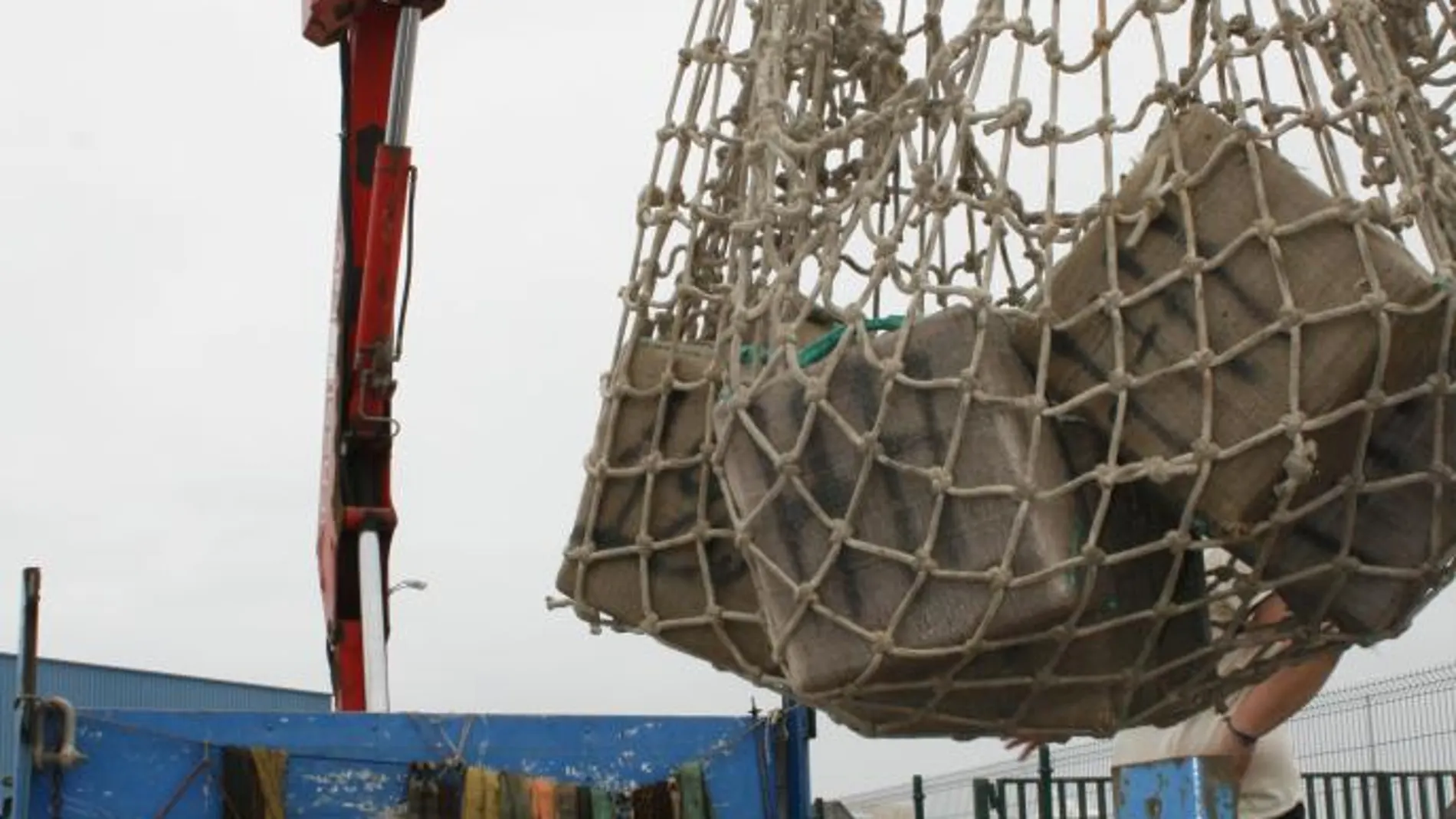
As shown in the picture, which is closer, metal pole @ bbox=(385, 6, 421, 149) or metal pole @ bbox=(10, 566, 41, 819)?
metal pole @ bbox=(10, 566, 41, 819)

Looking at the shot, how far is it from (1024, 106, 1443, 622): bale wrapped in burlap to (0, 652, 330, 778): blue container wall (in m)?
22.9

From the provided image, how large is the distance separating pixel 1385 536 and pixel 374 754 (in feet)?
8.62

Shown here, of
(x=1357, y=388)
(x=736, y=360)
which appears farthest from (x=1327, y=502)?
(x=736, y=360)

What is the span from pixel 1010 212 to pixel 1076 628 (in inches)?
31.1

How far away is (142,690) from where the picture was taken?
97.3 feet

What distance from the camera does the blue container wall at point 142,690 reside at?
90.1 feet

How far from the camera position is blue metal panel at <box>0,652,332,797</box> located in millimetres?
27469

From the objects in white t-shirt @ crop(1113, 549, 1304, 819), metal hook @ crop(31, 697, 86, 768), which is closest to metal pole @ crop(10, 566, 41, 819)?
metal hook @ crop(31, 697, 86, 768)

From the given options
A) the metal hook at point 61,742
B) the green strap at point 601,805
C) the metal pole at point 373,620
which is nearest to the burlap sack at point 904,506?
the green strap at point 601,805

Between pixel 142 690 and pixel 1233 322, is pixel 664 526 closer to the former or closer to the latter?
pixel 1233 322

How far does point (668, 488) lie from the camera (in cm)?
478

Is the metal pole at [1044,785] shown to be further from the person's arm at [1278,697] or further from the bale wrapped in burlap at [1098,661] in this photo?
the bale wrapped in burlap at [1098,661]

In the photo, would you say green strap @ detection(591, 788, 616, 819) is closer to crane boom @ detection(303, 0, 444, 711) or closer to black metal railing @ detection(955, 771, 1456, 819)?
crane boom @ detection(303, 0, 444, 711)

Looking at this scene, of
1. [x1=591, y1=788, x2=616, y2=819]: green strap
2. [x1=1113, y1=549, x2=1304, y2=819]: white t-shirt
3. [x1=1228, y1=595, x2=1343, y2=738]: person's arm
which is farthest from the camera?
[x1=591, y1=788, x2=616, y2=819]: green strap
